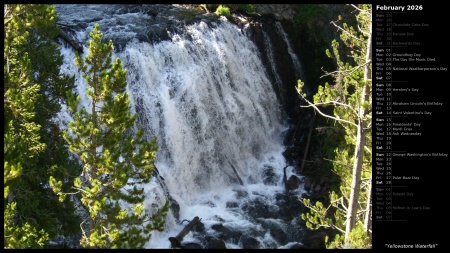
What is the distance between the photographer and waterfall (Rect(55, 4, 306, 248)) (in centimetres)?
2009

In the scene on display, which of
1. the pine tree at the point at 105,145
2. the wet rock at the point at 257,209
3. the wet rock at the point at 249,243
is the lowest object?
the wet rock at the point at 249,243

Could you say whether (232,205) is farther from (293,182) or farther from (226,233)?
(293,182)

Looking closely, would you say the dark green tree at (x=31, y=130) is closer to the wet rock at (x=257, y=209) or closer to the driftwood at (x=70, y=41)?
the driftwood at (x=70, y=41)

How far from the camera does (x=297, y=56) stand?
2895 cm

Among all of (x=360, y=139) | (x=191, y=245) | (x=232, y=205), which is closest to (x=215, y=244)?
(x=191, y=245)

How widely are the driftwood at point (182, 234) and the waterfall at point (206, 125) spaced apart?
217mm

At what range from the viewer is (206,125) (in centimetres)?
2303

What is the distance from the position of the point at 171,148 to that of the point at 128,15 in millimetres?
8237

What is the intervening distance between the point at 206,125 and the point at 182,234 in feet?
19.9

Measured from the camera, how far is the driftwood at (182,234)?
18.3 m

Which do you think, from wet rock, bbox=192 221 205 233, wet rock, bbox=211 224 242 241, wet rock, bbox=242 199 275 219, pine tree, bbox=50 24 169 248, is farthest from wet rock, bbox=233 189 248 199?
pine tree, bbox=50 24 169 248

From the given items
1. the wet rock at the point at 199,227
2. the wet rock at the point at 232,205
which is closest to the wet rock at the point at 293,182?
the wet rock at the point at 232,205
